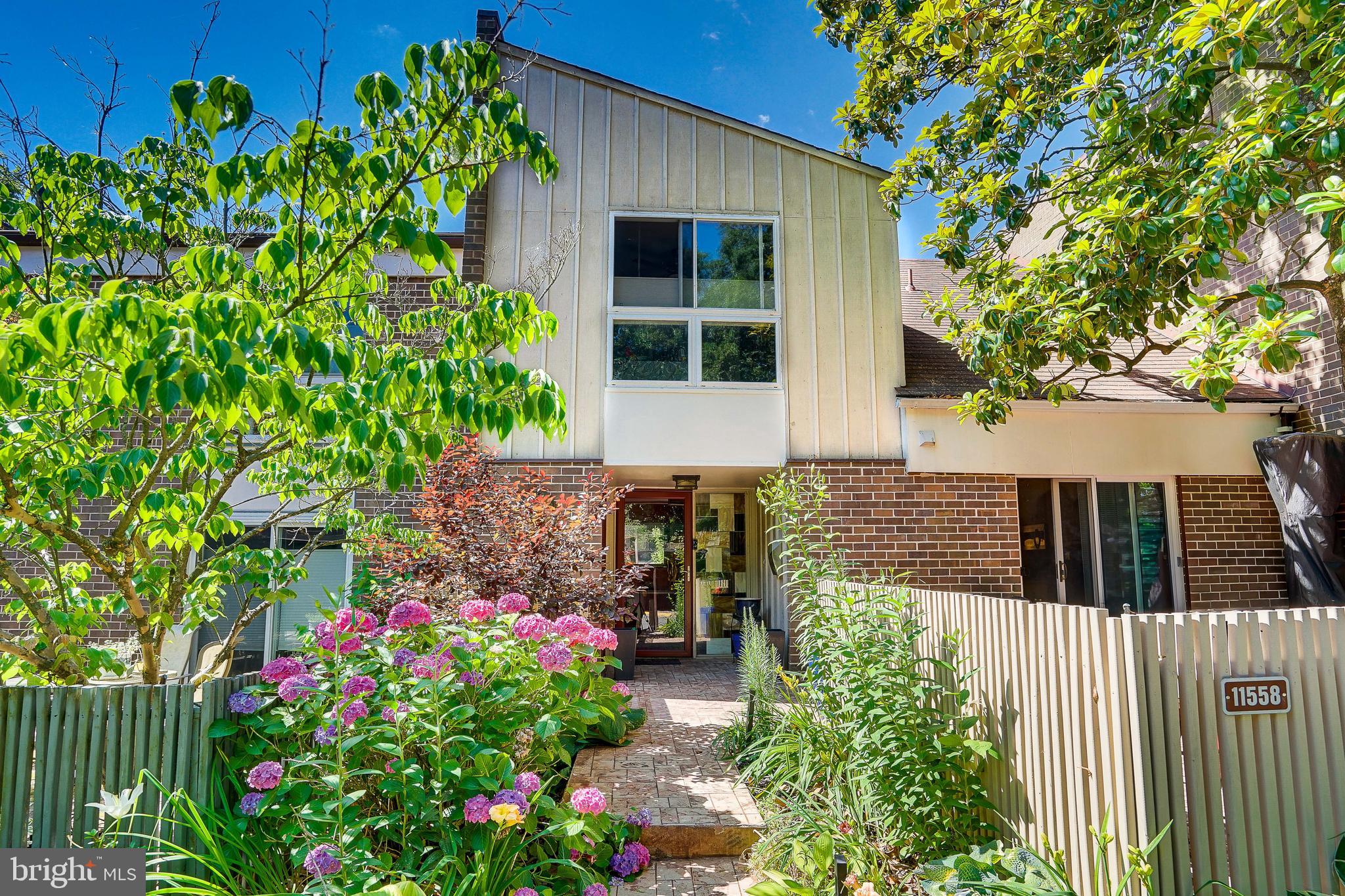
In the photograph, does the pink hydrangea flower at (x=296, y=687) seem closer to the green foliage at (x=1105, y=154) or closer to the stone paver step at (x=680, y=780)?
the stone paver step at (x=680, y=780)

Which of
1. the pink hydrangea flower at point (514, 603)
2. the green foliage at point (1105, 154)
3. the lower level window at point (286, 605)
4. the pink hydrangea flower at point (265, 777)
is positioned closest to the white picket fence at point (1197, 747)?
the green foliage at point (1105, 154)

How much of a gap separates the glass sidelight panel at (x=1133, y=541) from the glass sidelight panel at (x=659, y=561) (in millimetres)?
5279

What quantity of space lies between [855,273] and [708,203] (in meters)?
Result: 1.98

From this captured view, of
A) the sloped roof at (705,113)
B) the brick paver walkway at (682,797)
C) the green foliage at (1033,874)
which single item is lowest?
the brick paver walkway at (682,797)

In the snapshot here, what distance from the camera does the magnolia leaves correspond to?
95.7 inches

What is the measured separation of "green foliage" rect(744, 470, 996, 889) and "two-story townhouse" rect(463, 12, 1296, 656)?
4.29m

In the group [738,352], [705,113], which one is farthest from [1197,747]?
[705,113]

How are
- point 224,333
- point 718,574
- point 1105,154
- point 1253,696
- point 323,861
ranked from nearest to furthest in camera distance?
point 224,333 → point 323,861 → point 1253,696 → point 1105,154 → point 718,574

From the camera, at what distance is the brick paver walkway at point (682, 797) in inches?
141

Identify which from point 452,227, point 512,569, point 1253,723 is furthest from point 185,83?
point 452,227

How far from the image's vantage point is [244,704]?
10.5 feet

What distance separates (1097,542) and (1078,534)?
23cm

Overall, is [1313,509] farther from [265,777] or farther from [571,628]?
[265,777]

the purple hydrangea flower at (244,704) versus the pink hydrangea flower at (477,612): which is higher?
the pink hydrangea flower at (477,612)
